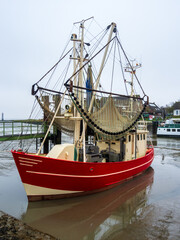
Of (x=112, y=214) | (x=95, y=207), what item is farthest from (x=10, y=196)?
(x=112, y=214)

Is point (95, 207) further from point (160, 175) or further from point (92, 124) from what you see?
point (160, 175)

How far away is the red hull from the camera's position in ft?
25.1

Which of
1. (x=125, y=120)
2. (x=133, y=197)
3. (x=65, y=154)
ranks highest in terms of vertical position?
(x=125, y=120)

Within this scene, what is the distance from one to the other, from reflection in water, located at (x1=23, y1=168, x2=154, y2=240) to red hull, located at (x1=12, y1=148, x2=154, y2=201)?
0.67 meters

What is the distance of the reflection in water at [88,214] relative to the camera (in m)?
6.41

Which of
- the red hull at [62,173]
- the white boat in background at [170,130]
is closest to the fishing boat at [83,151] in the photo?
the red hull at [62,173]

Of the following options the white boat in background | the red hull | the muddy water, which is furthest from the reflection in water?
the white boat in background

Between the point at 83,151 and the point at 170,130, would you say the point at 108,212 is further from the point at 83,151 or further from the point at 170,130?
the point at 170,130

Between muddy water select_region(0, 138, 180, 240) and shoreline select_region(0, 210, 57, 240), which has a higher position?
shoreline select_region(0, 210, 57, 240)

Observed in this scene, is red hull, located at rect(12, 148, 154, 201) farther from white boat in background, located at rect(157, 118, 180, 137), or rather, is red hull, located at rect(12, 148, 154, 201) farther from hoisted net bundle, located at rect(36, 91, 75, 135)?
white boat in background, located at rect(157, 118, 180, 137)

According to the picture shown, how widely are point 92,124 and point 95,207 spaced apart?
12.0ft

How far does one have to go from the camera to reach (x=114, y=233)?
6352mm

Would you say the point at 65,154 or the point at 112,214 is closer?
the point at 112,214

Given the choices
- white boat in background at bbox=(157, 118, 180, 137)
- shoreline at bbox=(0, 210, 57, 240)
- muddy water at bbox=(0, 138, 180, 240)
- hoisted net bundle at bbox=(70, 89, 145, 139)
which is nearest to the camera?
shoreline at bbox=(0, 210, 57, 240)
